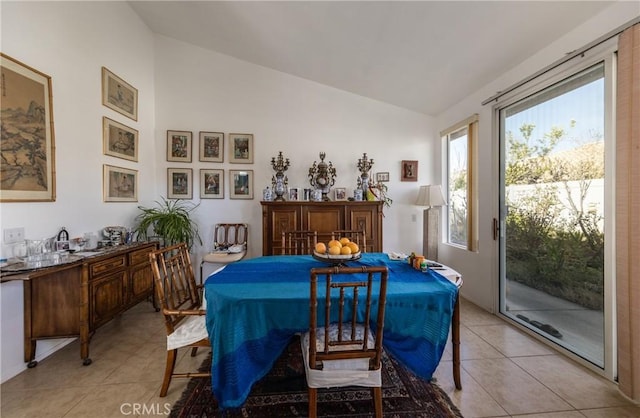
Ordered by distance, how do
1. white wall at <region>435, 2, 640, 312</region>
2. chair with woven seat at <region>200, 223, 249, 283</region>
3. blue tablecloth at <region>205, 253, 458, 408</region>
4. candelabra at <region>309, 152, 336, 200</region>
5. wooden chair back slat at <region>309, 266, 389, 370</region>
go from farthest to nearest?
candelabra at <region>309, 152, 336, 200</region> < chair with woven seat at <region>200, 223, 249, 283</region> < white wall at <region>435, 2, 640, 312</region> < blue tablecloth at <region>205, 253, 458, 408</region> < wooden chair back slat at <region>309, 266, 389, 370</region>

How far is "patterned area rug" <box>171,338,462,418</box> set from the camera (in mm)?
1572

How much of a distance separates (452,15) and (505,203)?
2.03m

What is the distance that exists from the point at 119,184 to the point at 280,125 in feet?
7.77

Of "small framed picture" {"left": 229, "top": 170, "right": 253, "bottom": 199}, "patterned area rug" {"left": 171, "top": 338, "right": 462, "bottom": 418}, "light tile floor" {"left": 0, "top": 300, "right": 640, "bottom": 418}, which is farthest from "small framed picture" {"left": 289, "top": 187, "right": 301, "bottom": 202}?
"patterned area rug" {"left": 171, "top": 338, "right": 462, "bottom": 418}

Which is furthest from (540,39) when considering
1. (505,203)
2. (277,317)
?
(277,317)

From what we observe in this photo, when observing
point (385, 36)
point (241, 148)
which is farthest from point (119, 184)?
point (385, 36)

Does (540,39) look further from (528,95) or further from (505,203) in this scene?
(505,203)

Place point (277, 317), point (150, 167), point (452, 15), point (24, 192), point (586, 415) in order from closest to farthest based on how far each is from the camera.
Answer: point (277, 317) < point (586, 415) < point (24, 192) < point (452, 15) < point (150, 167)

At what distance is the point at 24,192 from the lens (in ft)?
6.85

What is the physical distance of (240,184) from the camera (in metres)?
4.05

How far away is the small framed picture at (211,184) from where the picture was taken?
4016 millimetres

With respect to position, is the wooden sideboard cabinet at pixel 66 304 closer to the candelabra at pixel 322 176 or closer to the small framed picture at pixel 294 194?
the small framed picture at pixel 294 194

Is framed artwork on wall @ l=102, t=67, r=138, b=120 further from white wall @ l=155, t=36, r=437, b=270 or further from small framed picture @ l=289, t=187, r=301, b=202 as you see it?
small framed picture @ l=289, t=187, r=301, b=202

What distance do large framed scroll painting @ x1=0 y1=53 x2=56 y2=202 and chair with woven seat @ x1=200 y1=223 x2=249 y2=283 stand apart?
1878 mm
